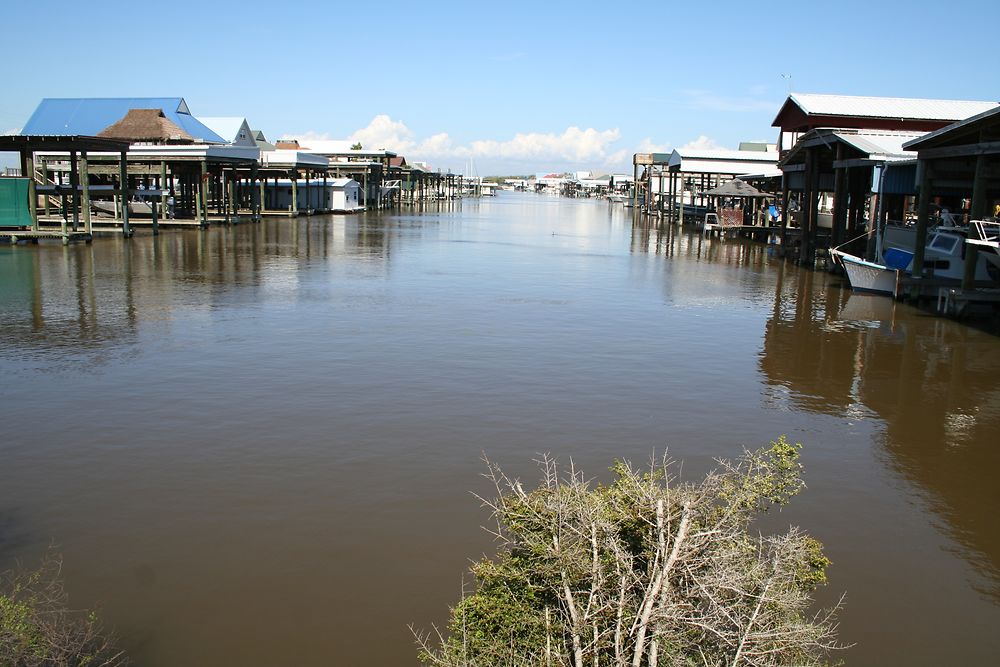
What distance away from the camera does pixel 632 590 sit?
5.30 m

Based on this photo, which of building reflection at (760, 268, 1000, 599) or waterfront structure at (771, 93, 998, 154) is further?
waterfront structure at (771, 93, 998, 154)

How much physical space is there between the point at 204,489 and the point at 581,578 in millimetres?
5456

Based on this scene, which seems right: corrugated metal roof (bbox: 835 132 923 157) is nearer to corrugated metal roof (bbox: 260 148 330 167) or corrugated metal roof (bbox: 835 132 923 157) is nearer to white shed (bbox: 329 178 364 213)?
corrugated metal roof (bbox: 260 148 330 167)

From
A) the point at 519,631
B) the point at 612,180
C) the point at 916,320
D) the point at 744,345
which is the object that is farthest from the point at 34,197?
the point at 612,180

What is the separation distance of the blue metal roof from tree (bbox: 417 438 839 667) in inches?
2402

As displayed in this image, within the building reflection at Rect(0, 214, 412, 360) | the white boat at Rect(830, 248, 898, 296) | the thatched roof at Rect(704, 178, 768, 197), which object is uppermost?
the thatched roof at Rect(704, 178, 768, 197)

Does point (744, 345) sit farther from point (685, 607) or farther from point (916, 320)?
point (685, 607)

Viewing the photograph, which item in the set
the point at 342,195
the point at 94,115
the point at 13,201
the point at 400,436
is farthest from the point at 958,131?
the point at 94,115

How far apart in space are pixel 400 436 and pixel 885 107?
46.1 meters

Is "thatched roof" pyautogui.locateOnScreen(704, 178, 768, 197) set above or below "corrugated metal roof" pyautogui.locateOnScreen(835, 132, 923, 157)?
below

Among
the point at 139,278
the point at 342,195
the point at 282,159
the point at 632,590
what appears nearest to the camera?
the point at 632,590

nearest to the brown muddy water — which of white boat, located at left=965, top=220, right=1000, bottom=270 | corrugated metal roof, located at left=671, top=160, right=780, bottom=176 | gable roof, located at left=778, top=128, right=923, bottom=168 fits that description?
white boat, located at left=965, top=220, right=1000, bottom=270

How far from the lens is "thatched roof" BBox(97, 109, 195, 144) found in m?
57.3

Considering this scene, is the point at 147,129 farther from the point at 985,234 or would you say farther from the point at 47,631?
the point at 47,631
